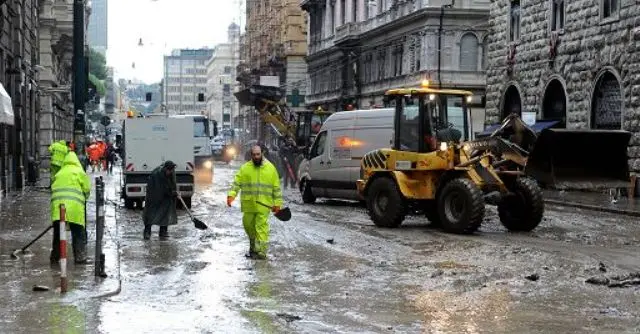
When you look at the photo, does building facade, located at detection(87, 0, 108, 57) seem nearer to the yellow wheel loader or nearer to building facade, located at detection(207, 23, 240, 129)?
building facade, located at detection(207, 23, 240, 129)

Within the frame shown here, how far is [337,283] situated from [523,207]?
703 cm

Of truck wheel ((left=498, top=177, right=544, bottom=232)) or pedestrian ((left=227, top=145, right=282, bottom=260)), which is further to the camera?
truck wheel ((left=498, top=177, right=544, bottom=232))

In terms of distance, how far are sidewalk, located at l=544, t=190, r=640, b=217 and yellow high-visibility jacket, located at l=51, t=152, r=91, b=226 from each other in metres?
15.5

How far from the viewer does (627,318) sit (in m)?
8.95

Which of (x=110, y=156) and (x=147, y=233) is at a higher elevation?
(x=110, y=156)

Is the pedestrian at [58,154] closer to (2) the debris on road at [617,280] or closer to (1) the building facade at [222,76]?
(2) the debris on road at [617,280]

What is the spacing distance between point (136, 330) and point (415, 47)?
41.6m

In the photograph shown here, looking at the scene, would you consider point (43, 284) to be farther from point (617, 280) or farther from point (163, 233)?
point (617, 280)

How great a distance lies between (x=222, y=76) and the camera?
6398 inches

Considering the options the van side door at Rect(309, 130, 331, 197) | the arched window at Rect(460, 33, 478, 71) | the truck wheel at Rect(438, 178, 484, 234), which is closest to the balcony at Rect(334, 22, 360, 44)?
the arched window at Rect(460, 33, 478, 71)

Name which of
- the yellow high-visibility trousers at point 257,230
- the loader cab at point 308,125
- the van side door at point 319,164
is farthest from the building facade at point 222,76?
the yellow high-visibility trousers at point 257,230

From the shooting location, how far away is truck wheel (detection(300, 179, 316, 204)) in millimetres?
24938

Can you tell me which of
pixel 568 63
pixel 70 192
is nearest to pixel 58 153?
pixel 70 192

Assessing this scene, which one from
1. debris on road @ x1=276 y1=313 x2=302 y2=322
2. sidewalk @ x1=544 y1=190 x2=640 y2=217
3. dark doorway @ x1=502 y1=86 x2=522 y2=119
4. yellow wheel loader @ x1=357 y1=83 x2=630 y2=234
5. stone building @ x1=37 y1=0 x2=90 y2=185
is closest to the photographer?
debris on road @ x1=276 y1=313 x2=302 y2=322
